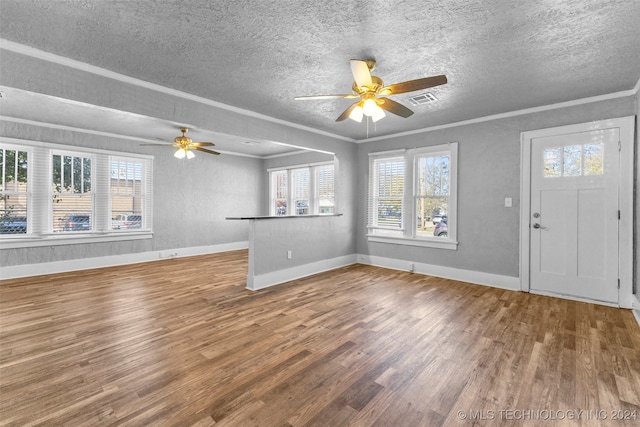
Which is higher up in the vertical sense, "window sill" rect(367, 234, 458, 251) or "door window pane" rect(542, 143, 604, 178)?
"door window pane" rect(542, 143, 604, 178)

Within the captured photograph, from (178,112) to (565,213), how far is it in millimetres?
5170

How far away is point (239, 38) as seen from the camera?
8.07ft

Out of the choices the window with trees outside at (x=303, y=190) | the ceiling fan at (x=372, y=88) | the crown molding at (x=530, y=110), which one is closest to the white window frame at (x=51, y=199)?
the window with trees outside at (x=303, y=190)

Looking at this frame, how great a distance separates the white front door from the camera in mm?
3701

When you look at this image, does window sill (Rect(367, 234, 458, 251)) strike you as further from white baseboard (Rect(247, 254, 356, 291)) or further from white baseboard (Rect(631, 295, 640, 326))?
white baseboard (Rect(631, 295, 640, 326))

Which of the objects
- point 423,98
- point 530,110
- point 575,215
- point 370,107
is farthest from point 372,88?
point 575,215

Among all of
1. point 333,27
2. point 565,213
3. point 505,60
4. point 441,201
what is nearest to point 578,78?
point 505,60

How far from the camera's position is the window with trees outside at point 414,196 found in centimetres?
510

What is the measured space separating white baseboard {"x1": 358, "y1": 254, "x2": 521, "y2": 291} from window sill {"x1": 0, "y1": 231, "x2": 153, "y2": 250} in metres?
4.85

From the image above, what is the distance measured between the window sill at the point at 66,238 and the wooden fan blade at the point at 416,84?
19.3 feet

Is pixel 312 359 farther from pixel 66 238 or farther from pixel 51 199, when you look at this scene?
pixel 51 199

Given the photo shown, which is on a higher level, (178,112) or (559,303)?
(178,112)

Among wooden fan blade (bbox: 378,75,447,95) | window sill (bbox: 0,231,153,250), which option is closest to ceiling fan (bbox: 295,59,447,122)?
wooden fan blade (bbox: 378,75,447,95)

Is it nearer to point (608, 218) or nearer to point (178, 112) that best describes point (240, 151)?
point (178, 112)
